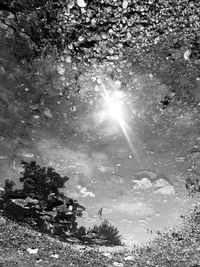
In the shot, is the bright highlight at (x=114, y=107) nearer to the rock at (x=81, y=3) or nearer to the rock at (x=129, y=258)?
the rock at (x=81, y=3)

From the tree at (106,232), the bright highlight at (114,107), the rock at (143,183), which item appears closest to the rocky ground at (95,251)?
the tree at (106,232)

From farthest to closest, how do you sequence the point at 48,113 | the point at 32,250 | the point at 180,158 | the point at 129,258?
the point at 129,258 → the point at 32,250 → the point at 180,158 → the point at 48,113

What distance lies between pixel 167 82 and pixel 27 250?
356 centimetres

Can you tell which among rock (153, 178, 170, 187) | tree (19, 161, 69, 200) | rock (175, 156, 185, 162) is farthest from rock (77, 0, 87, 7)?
rock (153, 178, 170, 187)

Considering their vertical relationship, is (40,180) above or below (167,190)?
below

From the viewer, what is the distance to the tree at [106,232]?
4.45m

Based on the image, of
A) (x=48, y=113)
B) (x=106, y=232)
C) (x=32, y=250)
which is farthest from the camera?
(x=106, y=232)

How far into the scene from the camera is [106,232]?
176 inches

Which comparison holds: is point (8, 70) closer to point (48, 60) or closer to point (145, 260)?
point (48, 60)

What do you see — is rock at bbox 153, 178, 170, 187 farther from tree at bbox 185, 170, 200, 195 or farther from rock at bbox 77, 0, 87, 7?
rock at bbox 77, 0, 87, 7

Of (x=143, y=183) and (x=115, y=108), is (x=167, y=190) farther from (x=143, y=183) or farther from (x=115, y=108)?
(x=115, y=108)

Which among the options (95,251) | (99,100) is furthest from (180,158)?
(95,251)

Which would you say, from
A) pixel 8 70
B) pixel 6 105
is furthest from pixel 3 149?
pixel 8 70

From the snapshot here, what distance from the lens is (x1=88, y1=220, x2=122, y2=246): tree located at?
4.45m
